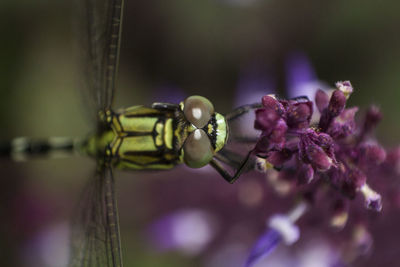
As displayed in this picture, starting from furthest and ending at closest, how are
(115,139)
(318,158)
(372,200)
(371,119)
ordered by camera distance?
(115,139) → (371,119) → (372,200) → (318,158)

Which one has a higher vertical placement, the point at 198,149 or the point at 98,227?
the point at 198,149

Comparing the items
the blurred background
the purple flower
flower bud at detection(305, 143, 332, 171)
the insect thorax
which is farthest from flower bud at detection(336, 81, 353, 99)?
the blurred background

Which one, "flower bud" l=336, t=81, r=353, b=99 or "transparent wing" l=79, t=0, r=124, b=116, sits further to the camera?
"transparent wing" l=79, t=0, r=124, b=116

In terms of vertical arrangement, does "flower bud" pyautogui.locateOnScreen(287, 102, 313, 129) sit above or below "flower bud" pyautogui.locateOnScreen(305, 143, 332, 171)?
above

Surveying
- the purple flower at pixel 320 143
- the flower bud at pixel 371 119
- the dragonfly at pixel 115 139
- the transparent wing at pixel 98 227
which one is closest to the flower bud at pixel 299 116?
the purple flower at pixel 320 143

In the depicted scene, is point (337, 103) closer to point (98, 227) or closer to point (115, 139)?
point (115, 139)

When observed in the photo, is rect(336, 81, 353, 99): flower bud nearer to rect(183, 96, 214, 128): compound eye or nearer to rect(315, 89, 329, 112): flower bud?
rect(315, 89, 329, 112): flower bud

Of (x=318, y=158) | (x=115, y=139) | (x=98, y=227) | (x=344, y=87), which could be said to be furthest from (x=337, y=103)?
(x=98, y=227)
